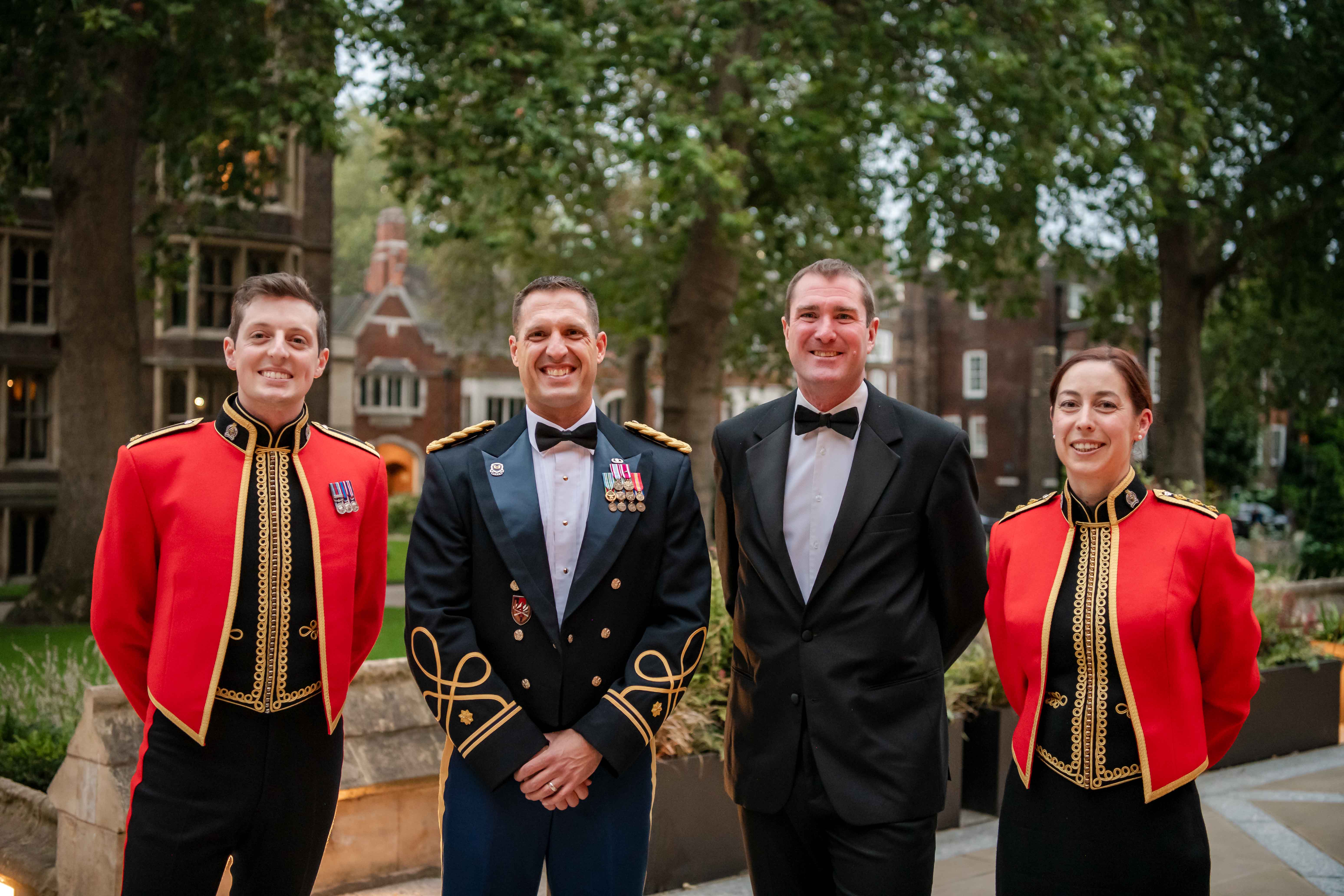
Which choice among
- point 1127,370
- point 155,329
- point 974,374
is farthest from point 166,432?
point 974,374

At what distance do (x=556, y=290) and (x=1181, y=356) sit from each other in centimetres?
1798

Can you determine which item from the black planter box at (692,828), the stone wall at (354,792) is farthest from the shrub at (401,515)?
the black planter box at (692,828)

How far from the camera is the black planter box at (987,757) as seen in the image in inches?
263

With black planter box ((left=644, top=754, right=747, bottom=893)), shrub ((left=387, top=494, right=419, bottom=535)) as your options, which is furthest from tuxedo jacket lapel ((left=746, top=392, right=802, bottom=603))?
shrub ((left=387, top=494, right=419, bottom=535))

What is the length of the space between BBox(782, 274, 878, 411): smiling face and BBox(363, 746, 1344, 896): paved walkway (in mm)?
3111

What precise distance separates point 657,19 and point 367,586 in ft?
38.5

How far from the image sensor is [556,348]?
10.6ft

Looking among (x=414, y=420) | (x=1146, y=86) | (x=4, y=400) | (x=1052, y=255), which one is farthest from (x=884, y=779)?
(x=414, y=420)

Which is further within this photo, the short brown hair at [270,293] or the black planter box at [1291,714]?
the black planter box at [1291,714]

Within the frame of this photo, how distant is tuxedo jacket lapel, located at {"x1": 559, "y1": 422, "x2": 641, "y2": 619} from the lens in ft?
10.6

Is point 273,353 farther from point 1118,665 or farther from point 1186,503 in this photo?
point 1186,503

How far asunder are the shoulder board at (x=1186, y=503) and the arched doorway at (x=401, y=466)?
3964cm

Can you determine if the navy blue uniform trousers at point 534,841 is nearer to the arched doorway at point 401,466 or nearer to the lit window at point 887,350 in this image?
the arched doorway at point 401,466

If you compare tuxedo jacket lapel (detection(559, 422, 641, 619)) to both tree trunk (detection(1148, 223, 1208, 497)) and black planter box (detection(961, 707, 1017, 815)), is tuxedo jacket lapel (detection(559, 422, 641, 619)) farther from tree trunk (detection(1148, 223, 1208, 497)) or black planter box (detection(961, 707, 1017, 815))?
tree trunk (detection(1148, 223, 1208, 497))
